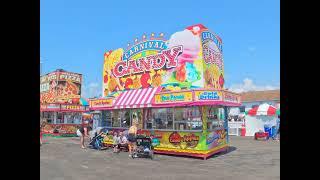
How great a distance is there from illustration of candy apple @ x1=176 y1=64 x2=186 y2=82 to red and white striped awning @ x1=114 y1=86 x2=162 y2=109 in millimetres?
1163

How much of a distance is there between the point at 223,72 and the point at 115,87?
7.02m

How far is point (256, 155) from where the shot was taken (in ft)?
55.5

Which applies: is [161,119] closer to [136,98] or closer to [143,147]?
[136,98]

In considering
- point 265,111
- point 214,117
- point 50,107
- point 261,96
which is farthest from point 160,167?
point 261,96

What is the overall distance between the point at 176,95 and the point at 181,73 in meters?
2.02

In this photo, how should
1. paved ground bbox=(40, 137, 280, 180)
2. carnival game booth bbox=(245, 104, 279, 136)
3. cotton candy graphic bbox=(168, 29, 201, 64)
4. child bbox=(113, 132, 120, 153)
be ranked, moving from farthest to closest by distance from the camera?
carnival game booth bbox=(245, 104, 279, 136) < child bbox=(113, 132, 120, 153) < cotton candy graphic bbox=(168, 29, 201, 64) < paved ground bbox=(40, 137, 280, 180)

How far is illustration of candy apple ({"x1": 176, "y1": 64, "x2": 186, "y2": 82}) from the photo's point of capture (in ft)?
57.7

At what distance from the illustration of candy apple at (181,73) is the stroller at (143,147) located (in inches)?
144

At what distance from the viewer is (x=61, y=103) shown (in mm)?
32188

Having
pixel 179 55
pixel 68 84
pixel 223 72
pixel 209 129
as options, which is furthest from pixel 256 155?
pixel 68 84

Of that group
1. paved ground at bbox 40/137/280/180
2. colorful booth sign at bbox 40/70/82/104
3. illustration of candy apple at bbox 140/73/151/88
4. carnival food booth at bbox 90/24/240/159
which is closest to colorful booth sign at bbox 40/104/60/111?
colorful booth sign at bbox 40/70/82/104

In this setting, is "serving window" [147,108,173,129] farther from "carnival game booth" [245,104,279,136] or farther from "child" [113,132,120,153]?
"carnival game booth" [245,104,279,136]
